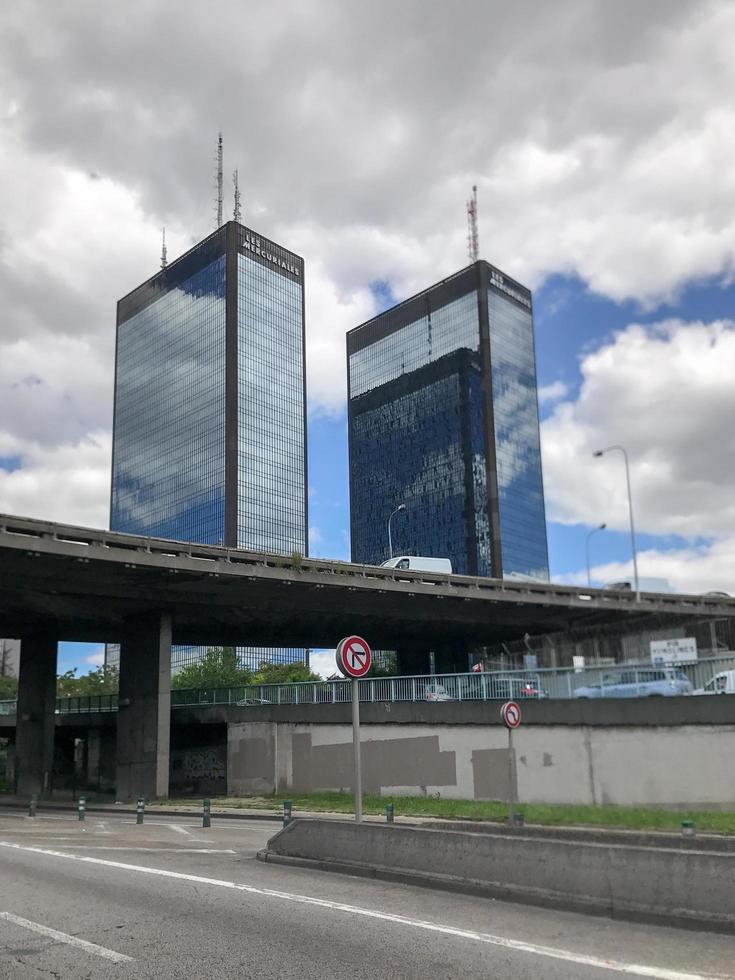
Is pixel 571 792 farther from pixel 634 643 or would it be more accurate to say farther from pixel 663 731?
pixel 634 643

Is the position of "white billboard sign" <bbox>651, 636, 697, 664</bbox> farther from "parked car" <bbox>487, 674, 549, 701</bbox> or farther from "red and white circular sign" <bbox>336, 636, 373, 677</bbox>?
"red and white circular sign" <bbox>336, 636, 373, 677</bbox>

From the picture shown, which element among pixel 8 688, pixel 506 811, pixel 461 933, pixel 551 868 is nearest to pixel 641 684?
pixel 506 811

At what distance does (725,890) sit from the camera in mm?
9141

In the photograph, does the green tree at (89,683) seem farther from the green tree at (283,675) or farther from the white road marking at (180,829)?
the white road marking at (180,829)

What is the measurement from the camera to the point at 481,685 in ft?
112

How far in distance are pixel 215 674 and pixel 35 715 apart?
45.9 meters

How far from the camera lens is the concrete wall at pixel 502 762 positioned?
87.8 feet

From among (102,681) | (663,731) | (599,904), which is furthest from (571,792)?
(102,681)

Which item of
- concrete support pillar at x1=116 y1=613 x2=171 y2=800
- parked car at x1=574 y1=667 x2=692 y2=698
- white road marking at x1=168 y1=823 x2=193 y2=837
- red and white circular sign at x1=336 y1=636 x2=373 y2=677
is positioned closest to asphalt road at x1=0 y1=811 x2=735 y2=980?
red and white circular sign at x1=336 y1=636 x2=373 y2=677

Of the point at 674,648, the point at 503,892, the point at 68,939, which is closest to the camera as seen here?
the point at 68,939

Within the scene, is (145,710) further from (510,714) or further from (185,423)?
(185,423)

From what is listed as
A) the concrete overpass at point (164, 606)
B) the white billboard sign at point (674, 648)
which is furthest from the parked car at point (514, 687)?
the concrete overpass at point (164, 606)

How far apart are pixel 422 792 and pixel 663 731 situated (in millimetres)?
10605

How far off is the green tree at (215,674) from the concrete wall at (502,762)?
58.1 metres
